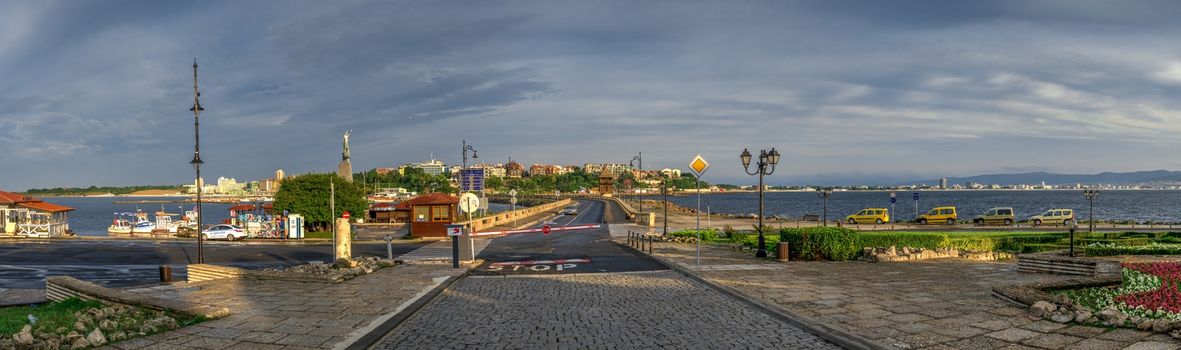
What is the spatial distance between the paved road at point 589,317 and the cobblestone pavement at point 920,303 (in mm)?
1158

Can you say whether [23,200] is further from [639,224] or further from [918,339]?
[918,339]

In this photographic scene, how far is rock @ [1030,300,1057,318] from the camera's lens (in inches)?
423

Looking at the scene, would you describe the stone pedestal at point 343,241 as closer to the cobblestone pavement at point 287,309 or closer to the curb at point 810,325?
the cobblestone pavement at point 287,309

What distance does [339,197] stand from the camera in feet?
168

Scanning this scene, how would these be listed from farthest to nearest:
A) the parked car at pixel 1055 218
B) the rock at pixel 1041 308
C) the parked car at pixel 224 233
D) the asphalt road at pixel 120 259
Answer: the parked car at pixel 1055 218 → the parked car at pixel 224 233 → the asphalt road at pixel 120 259 → the rock at pixel 1041 308

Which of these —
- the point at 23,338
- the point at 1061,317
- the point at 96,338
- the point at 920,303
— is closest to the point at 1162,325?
the point at 1061,317

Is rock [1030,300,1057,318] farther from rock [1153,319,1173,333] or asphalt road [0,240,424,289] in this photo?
asphalt road [0,240,424,289]

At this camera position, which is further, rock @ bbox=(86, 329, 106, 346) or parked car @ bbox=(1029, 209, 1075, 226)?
parked car @ bbox=(1029, 209, 1075, 226)

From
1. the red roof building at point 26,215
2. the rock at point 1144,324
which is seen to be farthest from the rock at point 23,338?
the red roof building at point 26,215

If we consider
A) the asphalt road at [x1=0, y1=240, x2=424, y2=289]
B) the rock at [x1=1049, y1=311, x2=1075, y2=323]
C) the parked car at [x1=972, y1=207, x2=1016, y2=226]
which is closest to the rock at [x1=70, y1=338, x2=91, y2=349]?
the asphalt road at [x1=0, y1=240, x2=424, y2=289]

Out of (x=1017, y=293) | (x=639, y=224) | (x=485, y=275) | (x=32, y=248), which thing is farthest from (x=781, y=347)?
(x=639, y=224)

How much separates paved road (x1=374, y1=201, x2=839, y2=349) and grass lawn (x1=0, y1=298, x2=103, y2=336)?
199 inches

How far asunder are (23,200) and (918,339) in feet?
217

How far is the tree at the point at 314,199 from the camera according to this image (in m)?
49.9
